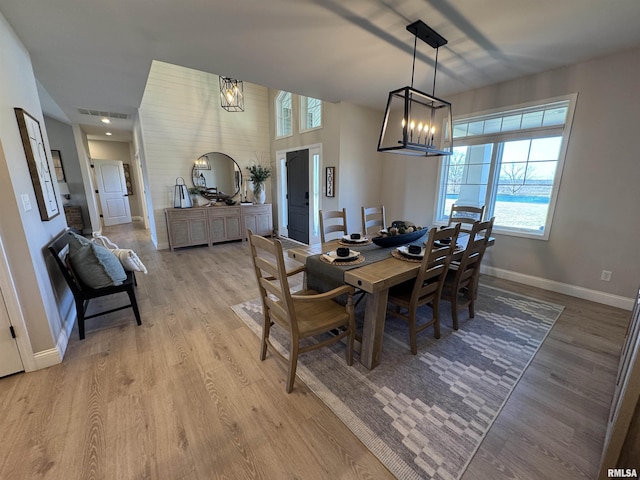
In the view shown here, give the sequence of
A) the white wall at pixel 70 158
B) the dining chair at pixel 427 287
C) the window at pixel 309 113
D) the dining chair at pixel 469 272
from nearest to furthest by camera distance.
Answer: the dining chair at pixel 427 287
the dining chair at pixel 469 272
the window at pixel 309 113
the white wall at pixel 70 158

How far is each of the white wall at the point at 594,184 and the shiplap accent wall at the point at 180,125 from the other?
4794 millimetres

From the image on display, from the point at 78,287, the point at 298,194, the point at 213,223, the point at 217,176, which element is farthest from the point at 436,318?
the point at 217,176

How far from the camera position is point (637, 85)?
2.55 meters

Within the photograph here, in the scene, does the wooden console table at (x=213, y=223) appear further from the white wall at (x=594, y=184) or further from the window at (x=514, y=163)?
the white wall at (x=594, y=184)

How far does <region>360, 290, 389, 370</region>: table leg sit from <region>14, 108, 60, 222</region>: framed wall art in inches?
110

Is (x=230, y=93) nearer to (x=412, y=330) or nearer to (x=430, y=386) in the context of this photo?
(x=412, y=330)

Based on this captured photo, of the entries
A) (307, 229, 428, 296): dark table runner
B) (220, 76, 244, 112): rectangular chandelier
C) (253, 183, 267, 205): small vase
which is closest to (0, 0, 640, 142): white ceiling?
(220, 76, 244, 112): rectangular chandelier

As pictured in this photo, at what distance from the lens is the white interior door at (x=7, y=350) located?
177 centimetres

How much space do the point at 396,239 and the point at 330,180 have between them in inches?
99.6

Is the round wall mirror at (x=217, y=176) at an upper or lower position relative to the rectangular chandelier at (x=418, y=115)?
lower

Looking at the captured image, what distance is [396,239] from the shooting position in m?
2.43

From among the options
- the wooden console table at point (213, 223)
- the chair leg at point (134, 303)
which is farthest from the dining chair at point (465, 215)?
the wooden console table at point (213, 223)

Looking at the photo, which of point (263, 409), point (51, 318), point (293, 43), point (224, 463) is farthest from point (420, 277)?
point (51, 318)

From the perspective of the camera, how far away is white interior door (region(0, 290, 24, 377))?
69.7 inches
